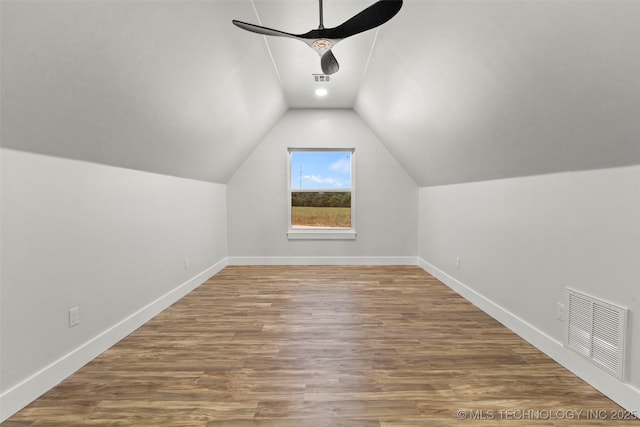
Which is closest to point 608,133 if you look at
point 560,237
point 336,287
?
point 560,237

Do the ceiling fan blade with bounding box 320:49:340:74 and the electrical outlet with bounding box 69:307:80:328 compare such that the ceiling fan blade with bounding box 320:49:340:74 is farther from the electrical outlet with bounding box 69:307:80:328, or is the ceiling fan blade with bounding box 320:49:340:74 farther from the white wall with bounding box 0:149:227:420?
the electrical outlet with bounding box 69:307:80:328

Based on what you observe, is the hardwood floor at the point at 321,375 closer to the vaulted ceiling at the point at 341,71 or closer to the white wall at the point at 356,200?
the vaulted ceiling at the point at 341,71

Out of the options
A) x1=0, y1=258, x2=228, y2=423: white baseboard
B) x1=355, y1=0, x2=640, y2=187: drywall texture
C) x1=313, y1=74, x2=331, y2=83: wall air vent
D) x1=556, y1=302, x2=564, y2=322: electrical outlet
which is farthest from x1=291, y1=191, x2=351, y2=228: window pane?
x1=556, y1=302, x2=564, y2=322: electrical outlet

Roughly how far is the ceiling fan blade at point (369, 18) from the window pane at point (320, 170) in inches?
139

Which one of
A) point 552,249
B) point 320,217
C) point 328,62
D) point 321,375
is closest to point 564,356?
point 552,249

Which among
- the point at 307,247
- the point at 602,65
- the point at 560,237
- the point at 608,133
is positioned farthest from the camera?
the point at 307,247

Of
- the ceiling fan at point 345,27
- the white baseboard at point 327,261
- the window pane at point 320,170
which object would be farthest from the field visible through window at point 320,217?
the ceiling fan at point 345,27

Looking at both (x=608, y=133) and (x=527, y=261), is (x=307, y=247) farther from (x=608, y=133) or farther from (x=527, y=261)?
(x=608, y=133)

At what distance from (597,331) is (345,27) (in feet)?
7.77

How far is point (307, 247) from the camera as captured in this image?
5.34 metres

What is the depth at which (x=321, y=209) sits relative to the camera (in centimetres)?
551

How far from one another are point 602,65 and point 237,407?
8.14ft

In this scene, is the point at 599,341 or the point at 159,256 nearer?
the point at 599,341

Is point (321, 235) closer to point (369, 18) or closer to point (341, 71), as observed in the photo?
point (341, 71)
